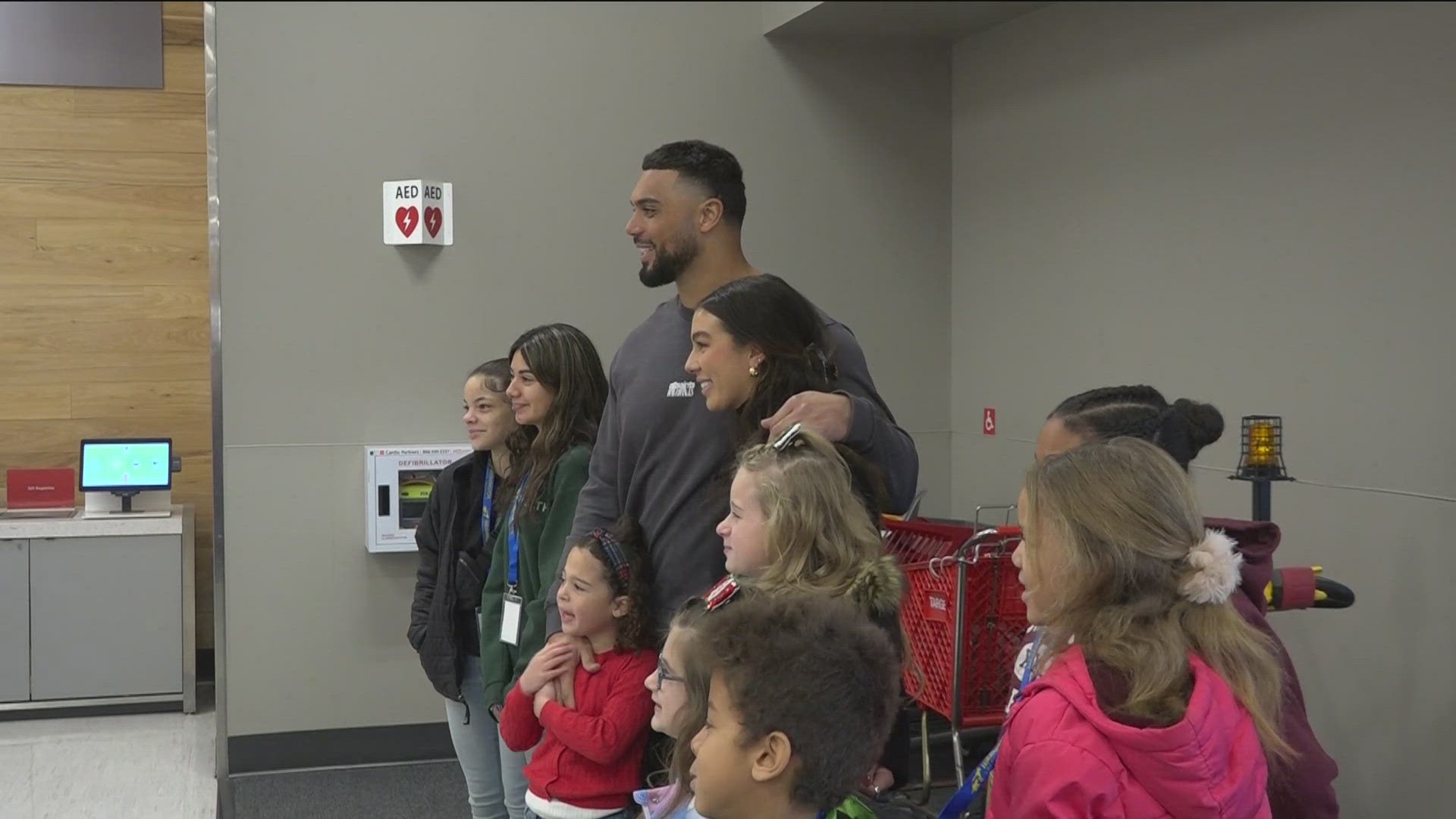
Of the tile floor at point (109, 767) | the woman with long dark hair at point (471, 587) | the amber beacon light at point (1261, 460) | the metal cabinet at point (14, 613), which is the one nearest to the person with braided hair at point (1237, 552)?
the amber beacon light at point (1261, 460)

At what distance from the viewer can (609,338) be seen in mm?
4266

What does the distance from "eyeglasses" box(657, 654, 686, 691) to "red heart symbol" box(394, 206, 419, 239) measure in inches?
99.1

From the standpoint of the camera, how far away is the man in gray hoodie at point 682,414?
6.65ft

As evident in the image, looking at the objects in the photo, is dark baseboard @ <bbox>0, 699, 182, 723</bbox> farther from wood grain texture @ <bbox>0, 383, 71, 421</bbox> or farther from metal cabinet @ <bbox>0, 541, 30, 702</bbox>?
wood grain texture @ <bbox>0, 383, 71, 421</bbox>

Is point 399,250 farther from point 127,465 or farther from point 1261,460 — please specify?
point 1261,460

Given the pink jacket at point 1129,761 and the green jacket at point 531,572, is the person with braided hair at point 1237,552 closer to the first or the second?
the pink jacket at point 1129,761

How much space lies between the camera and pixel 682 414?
→ 7.16 feet

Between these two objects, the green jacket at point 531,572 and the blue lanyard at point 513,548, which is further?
the blue lanyard at point 513,548

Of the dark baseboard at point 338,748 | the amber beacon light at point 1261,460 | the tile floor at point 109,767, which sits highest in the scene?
the amber beacon light at point 1261,460

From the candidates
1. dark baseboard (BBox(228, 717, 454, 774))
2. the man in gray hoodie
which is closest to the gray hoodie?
the man in gray hoodie

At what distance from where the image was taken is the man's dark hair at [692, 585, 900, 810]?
1378 mm

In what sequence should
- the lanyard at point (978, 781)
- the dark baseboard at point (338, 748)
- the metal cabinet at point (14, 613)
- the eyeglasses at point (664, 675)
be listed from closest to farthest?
the lanyard at point (978, 781) → the eyeglasses at point (664, 675) → the dark baseboard at point (338, 748) → the metal cabinet at point (14, 613)

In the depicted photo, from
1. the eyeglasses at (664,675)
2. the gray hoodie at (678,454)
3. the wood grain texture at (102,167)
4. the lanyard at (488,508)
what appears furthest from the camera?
the wood grain texture at (102,167)

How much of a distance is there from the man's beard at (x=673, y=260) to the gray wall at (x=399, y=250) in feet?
5.36
